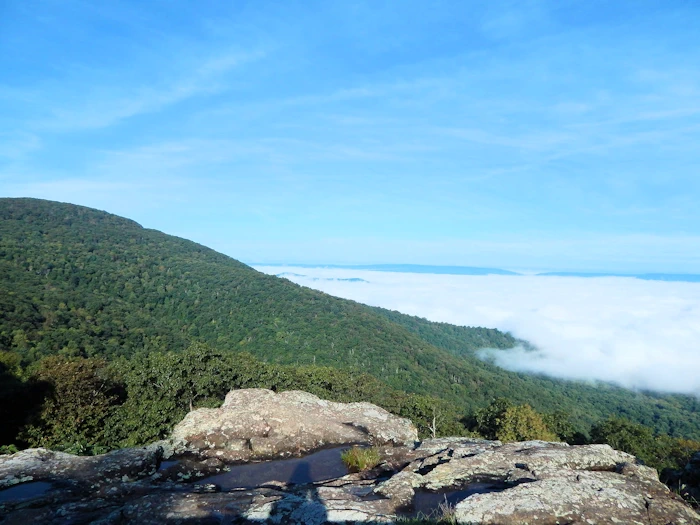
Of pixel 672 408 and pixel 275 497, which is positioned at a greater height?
pixel 275 497

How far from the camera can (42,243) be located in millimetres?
128125

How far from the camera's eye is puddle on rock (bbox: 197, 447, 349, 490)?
1002 centimetres

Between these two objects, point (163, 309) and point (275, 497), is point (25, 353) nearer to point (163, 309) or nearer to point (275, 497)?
point (275, 497)

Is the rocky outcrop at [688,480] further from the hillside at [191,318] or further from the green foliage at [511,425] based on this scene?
the hillside at [191,318]

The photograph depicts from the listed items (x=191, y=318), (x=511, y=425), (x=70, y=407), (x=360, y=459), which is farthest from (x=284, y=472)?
(x=191, y=318)

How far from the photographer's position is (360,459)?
1073 cm

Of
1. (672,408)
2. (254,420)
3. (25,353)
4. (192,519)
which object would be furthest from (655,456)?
(672,408)

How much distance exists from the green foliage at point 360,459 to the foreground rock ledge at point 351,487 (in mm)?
276

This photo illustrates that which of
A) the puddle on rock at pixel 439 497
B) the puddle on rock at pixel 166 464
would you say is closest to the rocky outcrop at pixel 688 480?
the puddle on rock at pixel 439 497

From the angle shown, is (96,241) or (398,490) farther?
(96,241)

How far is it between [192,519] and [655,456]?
48525mm

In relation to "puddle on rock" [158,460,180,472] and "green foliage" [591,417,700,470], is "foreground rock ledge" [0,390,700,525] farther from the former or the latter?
"green foliage" [591,417,700,470]

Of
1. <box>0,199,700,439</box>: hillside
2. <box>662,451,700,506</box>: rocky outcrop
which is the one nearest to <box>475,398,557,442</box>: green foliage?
<box>662,451,700,506</box>: rocky outcrop

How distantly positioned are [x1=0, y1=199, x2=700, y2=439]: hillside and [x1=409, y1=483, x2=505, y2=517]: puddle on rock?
182 ft
